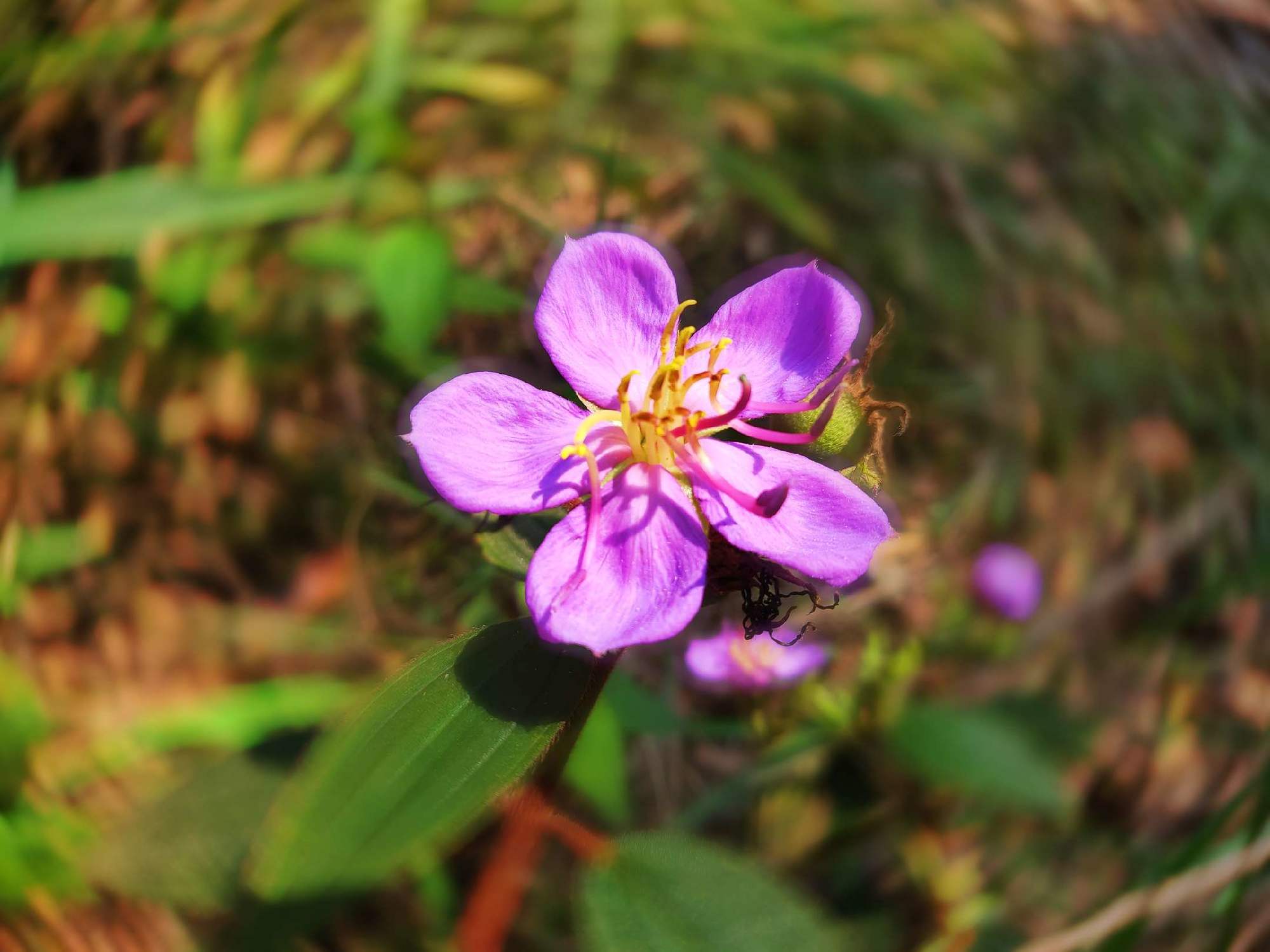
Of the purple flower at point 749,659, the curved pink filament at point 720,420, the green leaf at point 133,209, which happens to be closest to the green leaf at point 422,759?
the curved pink filament at point 720,420

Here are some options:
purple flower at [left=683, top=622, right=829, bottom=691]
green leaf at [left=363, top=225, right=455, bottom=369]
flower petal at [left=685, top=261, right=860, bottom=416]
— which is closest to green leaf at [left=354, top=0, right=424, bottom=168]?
green leaf at [left=363, top=225, right=455, bottom=369]

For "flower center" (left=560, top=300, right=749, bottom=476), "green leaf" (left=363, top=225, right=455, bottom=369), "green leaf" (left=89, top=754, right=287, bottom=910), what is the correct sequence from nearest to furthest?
"flower center" (left=560, top=300, right=749, bottom=476)
"green leaf" (left=89, top=754, right=287, bottom=910)
"green leaf" (left=363, top=225, right=455, bottom=369)

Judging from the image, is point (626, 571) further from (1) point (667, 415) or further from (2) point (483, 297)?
(2) point (483, 297)

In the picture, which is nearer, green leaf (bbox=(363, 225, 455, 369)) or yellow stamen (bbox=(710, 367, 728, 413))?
yellow stamen (bbox=(710, 367, 728, 413))

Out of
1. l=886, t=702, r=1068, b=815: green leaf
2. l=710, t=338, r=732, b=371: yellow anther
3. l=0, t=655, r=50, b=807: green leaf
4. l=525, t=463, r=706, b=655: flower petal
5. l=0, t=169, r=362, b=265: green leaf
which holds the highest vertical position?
l=710, t=338, r=732, b=371: yellow anther

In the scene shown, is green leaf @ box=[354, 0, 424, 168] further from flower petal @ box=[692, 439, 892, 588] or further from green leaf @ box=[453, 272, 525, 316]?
flower petal @ box=[692, 439, 892, 588]

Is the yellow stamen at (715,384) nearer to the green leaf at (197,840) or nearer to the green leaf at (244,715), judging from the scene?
the green leaf at (197,840)

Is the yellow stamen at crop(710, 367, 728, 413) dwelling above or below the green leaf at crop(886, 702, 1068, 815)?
above
